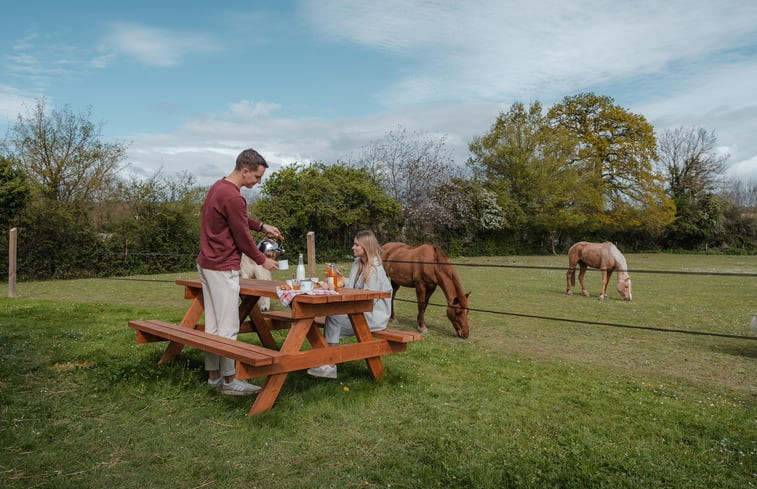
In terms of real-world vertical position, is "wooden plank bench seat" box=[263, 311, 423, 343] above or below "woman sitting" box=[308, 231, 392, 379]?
below

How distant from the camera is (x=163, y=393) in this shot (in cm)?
443

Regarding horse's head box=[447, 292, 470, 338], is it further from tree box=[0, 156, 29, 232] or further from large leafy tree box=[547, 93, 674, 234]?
large leafy tree box=[547, 93, 674, 234]

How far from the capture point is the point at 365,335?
4723 millimetres

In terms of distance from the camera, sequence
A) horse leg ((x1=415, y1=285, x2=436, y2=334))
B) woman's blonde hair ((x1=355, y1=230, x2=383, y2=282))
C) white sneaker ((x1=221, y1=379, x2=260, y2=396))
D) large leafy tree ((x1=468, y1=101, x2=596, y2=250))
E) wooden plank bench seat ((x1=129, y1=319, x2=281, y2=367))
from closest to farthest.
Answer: wooden plank bench seat ((x1=129, y1=319, x2=281, y2=367)), white sneaker ((x1=221, y1=379, x2=260, y2=396)), woman's blonde hair ((x1=355, y1=230, x2=383, y2=282)), horse leg ((x1=415, y1=285, x2=436, y2=334)), large leafy tree ((x1=468, y1=101, x2=596, y2=250))

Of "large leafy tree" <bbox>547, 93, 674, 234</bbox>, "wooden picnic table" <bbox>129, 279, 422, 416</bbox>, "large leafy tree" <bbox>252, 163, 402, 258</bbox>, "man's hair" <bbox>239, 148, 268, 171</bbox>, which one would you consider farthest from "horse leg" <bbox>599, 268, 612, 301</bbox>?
"large leafy tree" <bbox>547, 93, 674, 234</bbox>

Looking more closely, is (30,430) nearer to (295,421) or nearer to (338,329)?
(295,421)

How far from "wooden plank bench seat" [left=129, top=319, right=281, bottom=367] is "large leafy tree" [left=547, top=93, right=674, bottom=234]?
1476 inches

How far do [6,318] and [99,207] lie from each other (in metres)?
13.4

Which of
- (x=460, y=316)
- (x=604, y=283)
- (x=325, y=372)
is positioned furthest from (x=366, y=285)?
(x=604, y=283)

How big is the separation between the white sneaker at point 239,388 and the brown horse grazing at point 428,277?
3.32 metres

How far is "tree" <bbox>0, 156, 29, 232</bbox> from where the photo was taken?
1653 cm

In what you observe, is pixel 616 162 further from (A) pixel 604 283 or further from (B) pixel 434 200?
(A) pixel 604 283

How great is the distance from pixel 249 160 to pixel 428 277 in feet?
14.9

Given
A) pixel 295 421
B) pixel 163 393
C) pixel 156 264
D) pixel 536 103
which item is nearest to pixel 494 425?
pixel 295 421
